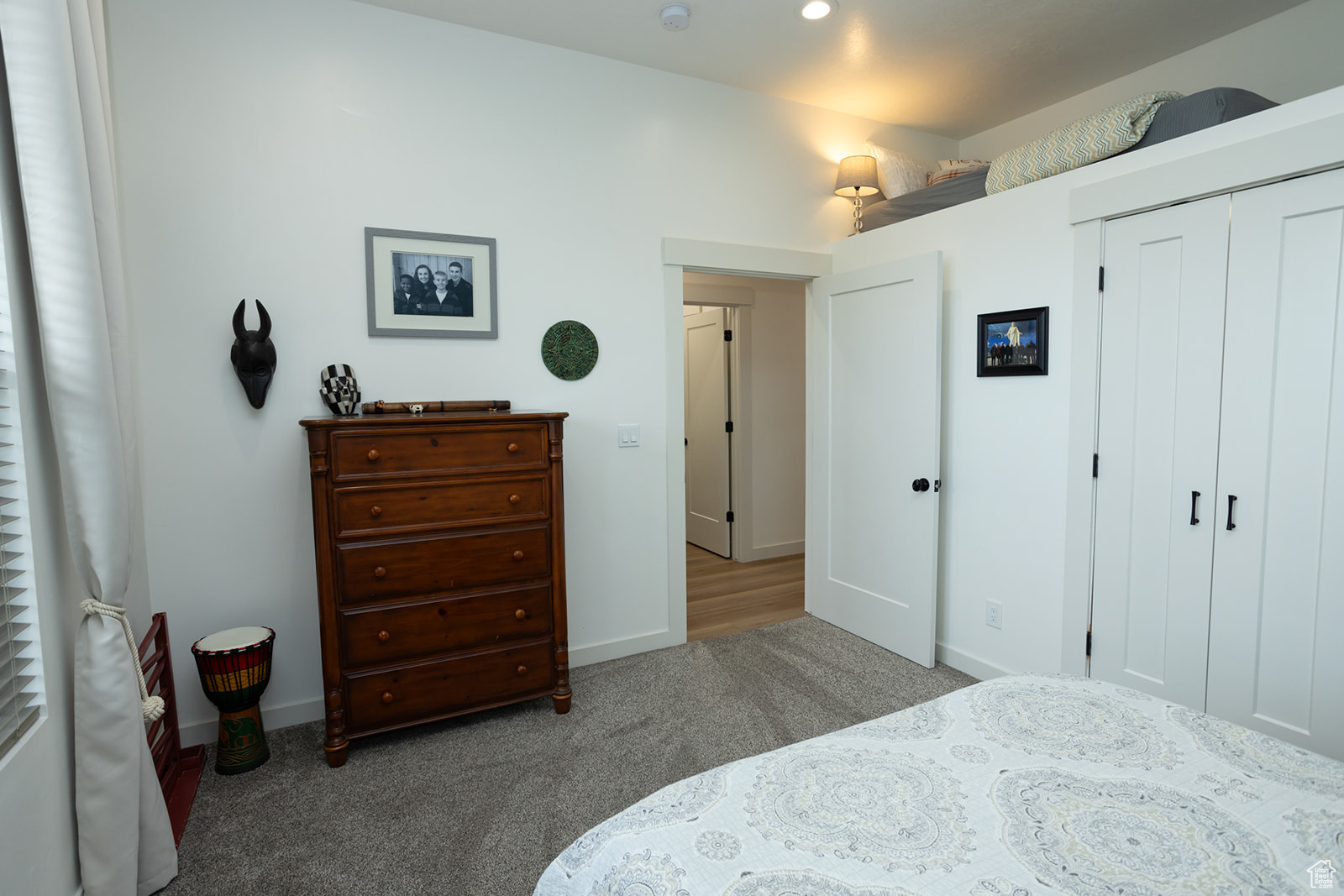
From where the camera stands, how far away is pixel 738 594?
4449 mm

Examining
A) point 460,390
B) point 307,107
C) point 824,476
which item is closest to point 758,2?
point 307,107

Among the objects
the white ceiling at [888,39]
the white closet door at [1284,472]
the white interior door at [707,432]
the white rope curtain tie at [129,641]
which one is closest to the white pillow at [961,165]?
the white ceiling at [888,39]

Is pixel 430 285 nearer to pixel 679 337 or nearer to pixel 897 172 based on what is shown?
pixel 679 337

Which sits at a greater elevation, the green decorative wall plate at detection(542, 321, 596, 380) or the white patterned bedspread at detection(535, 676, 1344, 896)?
the green decorative wall plate at detection(542, 321, 596, 380)

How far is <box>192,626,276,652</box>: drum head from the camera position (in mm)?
2311

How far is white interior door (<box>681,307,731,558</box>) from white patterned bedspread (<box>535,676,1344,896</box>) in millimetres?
4160

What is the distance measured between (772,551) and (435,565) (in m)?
3.46

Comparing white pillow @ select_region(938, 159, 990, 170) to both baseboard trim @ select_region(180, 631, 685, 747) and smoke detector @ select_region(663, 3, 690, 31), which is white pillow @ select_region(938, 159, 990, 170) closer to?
smoke detector @ select_region(663, 3, 690, 31)

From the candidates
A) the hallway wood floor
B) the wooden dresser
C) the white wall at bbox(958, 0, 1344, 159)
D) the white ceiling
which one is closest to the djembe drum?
the wooden dresser

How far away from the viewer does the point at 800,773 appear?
1.18 metres

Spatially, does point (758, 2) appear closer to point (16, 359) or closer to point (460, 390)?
point (460, 390)

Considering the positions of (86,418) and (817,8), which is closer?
(86,418)

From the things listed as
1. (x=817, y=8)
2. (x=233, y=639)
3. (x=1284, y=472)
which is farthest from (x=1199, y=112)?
(x=233, y=639)

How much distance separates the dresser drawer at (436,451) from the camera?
2338 millimetres
